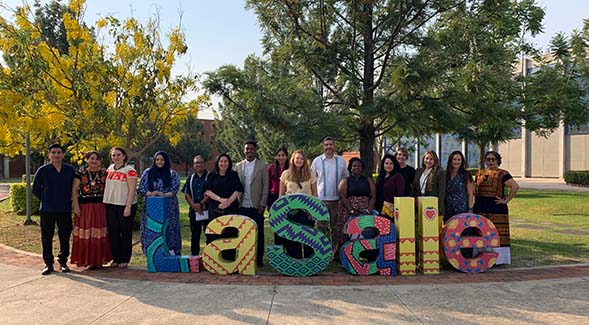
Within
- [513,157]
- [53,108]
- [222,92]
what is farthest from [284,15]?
[513,157]

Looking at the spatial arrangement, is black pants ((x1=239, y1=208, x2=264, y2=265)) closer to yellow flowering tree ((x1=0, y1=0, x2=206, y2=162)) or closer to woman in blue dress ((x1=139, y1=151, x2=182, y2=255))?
woman in blue dress ((x1=139, y1=151, x2=182, y2=255))

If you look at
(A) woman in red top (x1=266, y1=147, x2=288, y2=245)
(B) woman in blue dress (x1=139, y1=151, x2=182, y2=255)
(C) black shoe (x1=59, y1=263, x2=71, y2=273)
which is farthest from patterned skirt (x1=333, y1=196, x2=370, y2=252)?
(C) black shoe (x1=59, y1=263, x2=71, y2=273)

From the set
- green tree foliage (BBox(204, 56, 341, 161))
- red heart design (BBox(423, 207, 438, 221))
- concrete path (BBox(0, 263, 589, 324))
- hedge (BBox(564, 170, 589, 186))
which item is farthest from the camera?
hedge (BBox(564, 170, 589, 186))

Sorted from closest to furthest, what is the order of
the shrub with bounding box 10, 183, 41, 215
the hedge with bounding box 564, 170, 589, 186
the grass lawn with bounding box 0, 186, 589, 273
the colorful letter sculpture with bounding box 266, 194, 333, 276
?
the colorful letter sculpture with bounding box 266, 194, 333, 276 < the grass lawn with bounding box 0, 186, 589, 273 < the shrub with bounding box 10, 183, 41, 215 < the hedge with bounding box 564, 170, 589, 186

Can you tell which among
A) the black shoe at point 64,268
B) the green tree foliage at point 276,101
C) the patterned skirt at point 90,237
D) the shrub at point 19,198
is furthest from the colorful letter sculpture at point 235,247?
the shrub at point 19,198

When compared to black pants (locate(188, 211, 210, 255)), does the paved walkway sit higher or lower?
lower

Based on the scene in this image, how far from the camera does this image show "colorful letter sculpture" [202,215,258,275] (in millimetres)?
5996

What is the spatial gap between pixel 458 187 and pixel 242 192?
3167 mm

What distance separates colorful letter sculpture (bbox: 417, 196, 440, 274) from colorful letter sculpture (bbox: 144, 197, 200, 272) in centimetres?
313

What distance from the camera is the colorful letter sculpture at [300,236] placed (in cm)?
595

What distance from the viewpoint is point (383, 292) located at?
5.17 m

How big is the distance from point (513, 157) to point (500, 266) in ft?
127

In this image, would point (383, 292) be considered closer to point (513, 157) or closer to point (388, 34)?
point (388, 34)

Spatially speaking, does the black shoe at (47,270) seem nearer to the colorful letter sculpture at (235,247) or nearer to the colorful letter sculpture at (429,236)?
the colorful letter sculpture at (235,247)
